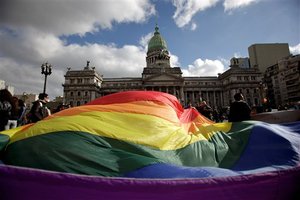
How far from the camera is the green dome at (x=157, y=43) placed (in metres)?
76.4

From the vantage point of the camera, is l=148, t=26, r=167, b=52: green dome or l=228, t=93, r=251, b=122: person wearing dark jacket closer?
l=228, t=93, r=251, b=122: person wearing dark jacket

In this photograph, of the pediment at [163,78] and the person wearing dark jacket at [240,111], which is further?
the pediment at [163,78]

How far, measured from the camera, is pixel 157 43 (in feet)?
252

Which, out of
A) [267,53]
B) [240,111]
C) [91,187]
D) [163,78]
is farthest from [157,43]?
[91,187]

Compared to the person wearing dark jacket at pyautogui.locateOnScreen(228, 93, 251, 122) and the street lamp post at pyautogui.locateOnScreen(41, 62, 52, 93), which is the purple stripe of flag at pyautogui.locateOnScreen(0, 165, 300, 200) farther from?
the street lamp post at pyautogui.locateOnScreen(41, 62, 52, 93)

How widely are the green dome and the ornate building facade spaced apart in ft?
45.4

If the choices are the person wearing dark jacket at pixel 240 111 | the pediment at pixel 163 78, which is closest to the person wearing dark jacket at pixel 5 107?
the person wearing dark jacket at pixel 240 111

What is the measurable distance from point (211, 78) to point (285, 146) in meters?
71.6

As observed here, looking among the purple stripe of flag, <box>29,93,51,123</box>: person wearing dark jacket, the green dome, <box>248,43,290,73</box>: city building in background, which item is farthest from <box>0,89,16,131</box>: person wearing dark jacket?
<box>248,43,290,73</box>: city building in background

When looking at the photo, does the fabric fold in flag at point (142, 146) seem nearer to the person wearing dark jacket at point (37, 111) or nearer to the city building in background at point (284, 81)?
the person wearing dark jacket at point (37, 111)

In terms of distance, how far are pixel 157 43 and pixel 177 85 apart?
74.5 ft

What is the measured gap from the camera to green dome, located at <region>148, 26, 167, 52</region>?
251ft

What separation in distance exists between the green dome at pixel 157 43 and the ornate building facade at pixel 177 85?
45.4 feet

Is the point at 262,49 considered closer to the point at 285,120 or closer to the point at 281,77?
the point at 281,77
